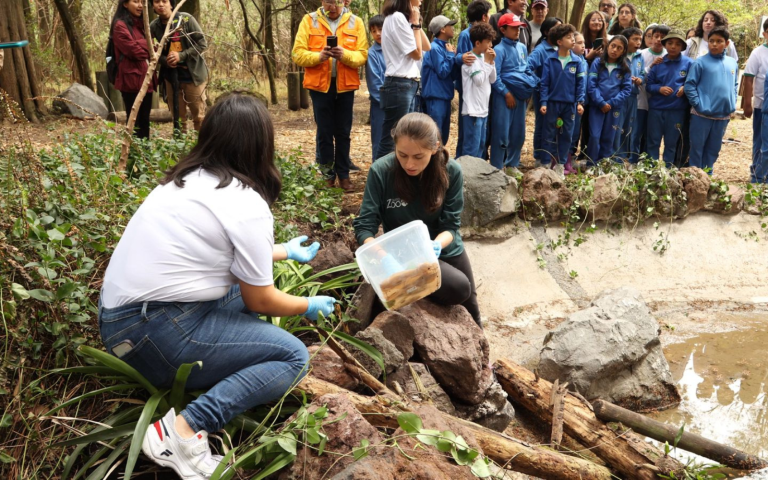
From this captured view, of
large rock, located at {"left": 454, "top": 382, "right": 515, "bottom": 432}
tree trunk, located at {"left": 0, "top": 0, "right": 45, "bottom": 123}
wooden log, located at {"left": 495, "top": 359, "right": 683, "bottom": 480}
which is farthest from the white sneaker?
tree trunk, located at {"left": 0, "top": 0, "right": 45, "bottom": 123}

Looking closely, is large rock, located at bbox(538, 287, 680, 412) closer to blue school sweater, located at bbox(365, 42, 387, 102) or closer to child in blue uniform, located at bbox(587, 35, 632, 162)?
child in blue uniform, located at bbox(587, 35, 632, 162)

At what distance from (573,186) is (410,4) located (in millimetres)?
2003

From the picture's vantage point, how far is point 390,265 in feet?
9.32

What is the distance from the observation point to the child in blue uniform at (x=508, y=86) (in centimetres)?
573

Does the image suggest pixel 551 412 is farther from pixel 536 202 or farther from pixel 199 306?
pixel 536 202

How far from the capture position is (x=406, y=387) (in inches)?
116

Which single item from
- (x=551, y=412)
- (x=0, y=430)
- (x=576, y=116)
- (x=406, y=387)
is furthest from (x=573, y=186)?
(x=0, y=430)

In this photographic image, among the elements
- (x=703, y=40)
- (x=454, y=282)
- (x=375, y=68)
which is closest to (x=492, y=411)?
(x=454, y=282)

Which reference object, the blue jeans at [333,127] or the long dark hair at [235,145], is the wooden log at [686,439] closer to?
the long dark hair at [235,145]

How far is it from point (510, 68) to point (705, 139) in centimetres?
211

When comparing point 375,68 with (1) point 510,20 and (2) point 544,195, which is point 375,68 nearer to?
(1) point 510,20

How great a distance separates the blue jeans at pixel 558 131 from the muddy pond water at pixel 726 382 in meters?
2.16

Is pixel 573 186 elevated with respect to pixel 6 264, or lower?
lower

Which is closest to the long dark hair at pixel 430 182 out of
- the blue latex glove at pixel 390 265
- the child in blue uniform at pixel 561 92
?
the blue latex glove at pixel 390 265
